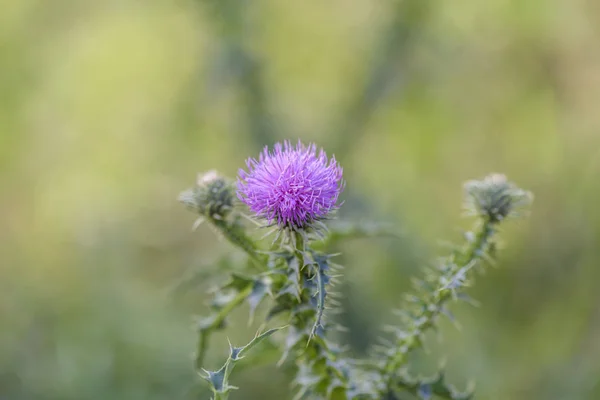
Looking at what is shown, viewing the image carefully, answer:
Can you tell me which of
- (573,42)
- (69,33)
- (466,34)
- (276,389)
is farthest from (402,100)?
(69,33)

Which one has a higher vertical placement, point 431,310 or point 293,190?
point 293,190

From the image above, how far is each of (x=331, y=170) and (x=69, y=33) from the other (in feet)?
14.7

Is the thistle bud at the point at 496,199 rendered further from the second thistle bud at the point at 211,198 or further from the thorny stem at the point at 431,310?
the second thistle bud at the point at 211,198

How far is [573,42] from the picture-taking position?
4465 mm

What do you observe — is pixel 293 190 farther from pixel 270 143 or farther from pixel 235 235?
pixel 270 143

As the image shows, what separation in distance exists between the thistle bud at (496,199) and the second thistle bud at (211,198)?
0.77m

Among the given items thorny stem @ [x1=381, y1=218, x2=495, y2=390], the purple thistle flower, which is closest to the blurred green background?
thorny stem @ [x1=381, y1=218, x2=495, y2=390]

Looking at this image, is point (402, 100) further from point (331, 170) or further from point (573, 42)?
point (331, 170)

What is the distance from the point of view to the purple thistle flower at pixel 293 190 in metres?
1.57

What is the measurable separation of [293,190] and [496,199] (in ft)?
2.22

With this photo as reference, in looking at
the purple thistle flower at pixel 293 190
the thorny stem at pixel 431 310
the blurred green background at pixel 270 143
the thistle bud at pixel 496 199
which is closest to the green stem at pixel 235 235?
the purple thistle flower at pixel 293 190

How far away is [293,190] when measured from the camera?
5.19 feet

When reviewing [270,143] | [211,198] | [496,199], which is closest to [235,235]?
[211,198]

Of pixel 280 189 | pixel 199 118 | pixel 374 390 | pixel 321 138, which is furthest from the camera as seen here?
pixel 199 118
